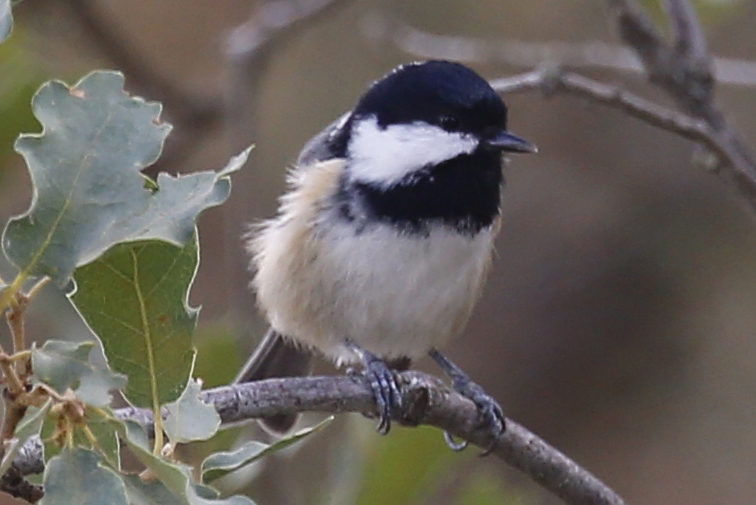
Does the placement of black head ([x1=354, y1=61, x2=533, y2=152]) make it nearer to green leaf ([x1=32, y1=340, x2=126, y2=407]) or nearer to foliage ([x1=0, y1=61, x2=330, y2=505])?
foliage ([x1=0, y1=61, x2=330, y2=505])

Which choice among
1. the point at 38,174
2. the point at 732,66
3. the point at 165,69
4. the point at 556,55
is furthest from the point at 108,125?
the point at 165,69

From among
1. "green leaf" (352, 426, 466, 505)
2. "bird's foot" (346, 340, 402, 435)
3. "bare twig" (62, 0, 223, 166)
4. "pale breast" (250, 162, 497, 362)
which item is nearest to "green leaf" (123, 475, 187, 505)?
"bird's foot" (346, 340, 402, 435)

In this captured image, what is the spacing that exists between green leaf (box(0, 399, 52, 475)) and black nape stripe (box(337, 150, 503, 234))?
1492mm

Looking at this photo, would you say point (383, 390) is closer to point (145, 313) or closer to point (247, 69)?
point (145, 313)

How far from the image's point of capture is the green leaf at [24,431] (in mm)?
1010

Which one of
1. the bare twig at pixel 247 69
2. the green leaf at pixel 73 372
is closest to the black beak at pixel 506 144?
the bare twig at pixel 247 69

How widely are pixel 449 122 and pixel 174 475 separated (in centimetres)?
162

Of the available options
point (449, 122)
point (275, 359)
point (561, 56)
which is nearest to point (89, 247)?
point (449, 122)

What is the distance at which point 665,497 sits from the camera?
5613 mm

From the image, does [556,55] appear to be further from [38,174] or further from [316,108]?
[316,108]

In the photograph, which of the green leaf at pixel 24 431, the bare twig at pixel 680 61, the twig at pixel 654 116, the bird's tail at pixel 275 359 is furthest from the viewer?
the bird's tail at pixel 275 359

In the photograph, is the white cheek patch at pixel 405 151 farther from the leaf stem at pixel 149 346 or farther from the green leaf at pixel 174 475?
the green leaf at pixel 174 475

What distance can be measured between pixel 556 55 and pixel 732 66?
0.56 meters

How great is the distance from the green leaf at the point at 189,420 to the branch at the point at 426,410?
0.25 meters
